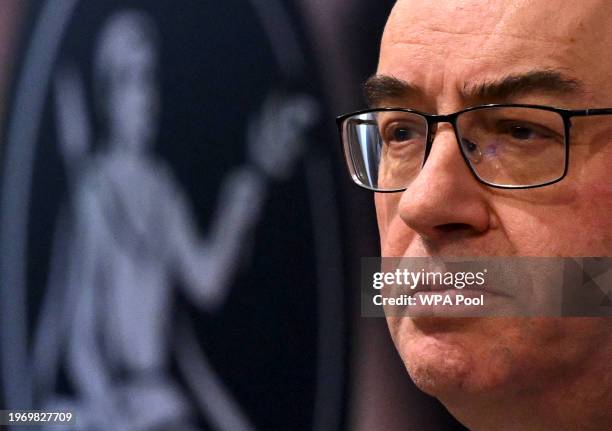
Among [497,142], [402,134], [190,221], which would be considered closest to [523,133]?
[497,142]

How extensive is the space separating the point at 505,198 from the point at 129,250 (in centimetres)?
60

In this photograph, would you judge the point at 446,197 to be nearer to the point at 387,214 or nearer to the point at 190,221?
the point at 387,214

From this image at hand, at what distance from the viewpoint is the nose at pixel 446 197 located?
0.98m

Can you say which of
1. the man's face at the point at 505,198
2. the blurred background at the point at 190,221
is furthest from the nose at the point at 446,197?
the blurred background at the point at 190,221

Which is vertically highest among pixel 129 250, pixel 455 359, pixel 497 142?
pixel 497 142

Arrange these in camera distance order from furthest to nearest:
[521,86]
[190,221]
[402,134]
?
[190,221] < [402,134] < [521,86]

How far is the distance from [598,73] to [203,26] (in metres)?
0.59

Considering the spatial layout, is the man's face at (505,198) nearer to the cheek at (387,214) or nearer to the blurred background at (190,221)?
the cheek at (387,214)

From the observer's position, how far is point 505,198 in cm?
98

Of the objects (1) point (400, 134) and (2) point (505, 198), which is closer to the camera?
(2) point (505, 198)

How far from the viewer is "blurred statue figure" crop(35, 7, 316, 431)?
1313 mm

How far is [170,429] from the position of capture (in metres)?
1.34

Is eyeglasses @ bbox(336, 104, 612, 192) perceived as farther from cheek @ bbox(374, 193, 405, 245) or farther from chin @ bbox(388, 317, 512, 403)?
chin @ bbox(388, 317, 512, 403)

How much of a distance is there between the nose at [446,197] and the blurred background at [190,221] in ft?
0.72
